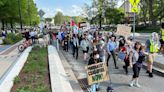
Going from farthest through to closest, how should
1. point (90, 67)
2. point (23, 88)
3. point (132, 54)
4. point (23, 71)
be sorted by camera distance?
point (23, 71), point (132, 54), point (90, 67), point (23, 88)

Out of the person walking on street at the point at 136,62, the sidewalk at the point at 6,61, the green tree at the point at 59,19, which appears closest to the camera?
the person walking on street at the point at 136,62

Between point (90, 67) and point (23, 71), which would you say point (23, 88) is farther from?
point (23, 71)

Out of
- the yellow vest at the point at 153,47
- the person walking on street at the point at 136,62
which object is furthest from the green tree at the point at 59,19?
the person walking on street at the point at 136,62

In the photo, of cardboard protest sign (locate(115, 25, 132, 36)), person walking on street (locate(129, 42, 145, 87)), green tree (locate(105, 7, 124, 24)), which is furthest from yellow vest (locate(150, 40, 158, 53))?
green tree (locate(105, 7, 124, 24))

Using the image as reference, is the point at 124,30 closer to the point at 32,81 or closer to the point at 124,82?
the point at 124,82

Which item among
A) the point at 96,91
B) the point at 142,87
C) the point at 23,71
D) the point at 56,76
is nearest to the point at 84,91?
the point at 96,91

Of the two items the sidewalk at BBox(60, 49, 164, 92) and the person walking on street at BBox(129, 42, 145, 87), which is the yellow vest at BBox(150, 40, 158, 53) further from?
the person walking on street at BBox(129, 42, 145, 87)

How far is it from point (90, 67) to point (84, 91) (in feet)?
3.83

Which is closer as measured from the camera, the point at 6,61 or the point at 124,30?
the point at 124,30

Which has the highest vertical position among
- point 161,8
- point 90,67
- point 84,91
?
point 161,8

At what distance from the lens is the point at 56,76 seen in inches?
427

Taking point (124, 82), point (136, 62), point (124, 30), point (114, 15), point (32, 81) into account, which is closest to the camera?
point (32, 81)

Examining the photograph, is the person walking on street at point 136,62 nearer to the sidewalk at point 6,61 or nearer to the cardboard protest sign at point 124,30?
the cardboard protest sign at point 124,30

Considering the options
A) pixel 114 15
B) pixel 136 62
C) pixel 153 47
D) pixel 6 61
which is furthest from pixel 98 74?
pixel 114 15
